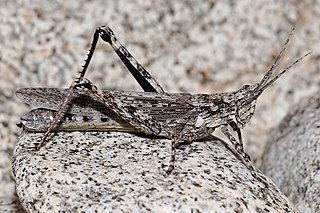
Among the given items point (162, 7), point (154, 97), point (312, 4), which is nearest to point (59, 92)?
point (154, 97)

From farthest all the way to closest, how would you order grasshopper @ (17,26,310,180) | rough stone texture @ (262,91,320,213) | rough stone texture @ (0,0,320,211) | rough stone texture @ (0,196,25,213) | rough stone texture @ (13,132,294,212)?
rough stone texture @ (0,0,320,211) < rough stone texture @ (0,196,25,213) < rough stone texture @ (262,91,320,213) < grasshopper @ (17,26,310,180) < rough stone texture @ (13,132,294,212)

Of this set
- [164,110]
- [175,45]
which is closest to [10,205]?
[164,110]

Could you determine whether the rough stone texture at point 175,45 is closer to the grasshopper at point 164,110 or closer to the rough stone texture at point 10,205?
the rough stone texture at point 10,205

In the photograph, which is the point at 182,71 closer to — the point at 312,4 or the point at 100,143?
the point at 312,4

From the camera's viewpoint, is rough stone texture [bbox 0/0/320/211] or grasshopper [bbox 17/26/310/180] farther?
rough stone texture [bbox 0/0/320/211]

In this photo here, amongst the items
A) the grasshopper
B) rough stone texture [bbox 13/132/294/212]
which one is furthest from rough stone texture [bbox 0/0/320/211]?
rough stone texture [bbox 13/132/294/212]

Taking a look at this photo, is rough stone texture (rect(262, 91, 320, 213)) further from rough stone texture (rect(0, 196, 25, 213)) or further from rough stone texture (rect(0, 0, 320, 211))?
rough stone texture (rect(0, 196, 25, 213))

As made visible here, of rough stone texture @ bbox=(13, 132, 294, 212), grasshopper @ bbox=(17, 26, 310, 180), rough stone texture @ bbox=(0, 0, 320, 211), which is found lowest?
rough stone texture @ bbox=(13, 132, 294, 212)

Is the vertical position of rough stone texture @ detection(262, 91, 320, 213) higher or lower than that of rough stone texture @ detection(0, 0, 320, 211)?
lower

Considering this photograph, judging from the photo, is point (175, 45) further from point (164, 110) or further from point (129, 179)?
point (129, 179)
